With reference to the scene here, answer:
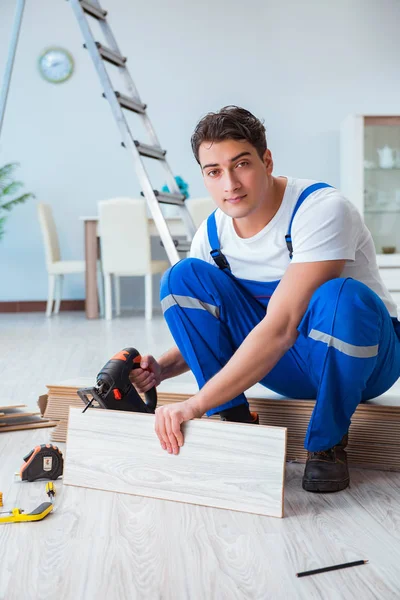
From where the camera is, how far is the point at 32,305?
7.05 m

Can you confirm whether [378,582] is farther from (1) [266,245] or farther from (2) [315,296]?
(1) [266,245]

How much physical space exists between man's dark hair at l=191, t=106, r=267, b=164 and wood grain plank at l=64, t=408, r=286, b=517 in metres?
0.62

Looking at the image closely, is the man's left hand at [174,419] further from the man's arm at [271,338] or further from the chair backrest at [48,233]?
the chair backrest at [48,233]

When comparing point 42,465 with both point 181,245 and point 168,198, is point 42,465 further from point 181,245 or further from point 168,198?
point 168,198

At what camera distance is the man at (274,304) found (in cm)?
143

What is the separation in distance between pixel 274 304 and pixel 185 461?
1.22 ft

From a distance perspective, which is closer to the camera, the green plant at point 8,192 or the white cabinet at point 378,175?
the white cabinet at point 378,175

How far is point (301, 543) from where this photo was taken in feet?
4.03

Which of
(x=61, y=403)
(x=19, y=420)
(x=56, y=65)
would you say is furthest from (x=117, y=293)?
(x=61, y=403)

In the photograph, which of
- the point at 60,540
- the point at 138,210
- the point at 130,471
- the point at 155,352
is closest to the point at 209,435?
the point at 130,471

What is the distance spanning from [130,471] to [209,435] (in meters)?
A: 0.22

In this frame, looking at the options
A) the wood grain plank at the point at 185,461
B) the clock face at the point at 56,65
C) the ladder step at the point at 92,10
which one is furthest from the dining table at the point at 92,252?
the wood grain plank at the point at 185,461

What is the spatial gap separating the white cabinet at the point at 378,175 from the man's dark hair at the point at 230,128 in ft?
15.3

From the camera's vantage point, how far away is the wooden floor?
41.5 inches
